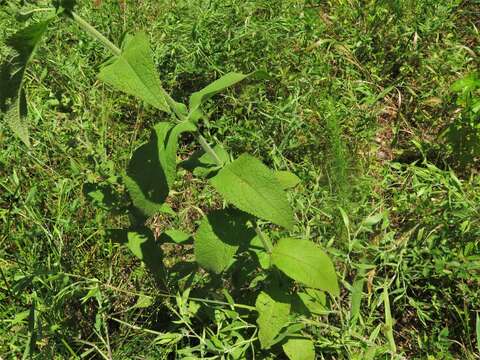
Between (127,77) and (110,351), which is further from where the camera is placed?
(110,351)

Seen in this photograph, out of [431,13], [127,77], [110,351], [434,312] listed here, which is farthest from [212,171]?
[431,13]

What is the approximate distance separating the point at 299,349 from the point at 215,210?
0.61m

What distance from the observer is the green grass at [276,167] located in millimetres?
2053

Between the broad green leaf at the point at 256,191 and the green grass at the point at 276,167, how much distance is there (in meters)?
0.52

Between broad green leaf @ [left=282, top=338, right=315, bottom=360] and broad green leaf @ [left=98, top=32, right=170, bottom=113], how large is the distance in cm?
102

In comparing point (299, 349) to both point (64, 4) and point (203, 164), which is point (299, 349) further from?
point (64, 4)

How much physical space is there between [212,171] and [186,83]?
1.63 metres

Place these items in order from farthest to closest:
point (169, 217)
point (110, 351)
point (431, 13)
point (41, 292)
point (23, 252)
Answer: point (431, 13) → point (169, 217) → point (23, 252) → point (41, 292) → point (110, 351)

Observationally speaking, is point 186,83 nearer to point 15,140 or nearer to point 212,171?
point 15,140

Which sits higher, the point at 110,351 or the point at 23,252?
the point at 23,252

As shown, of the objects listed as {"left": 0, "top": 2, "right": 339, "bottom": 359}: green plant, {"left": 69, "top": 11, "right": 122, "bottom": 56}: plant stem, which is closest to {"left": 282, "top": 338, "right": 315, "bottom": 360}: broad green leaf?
{"left": 0, "top": 2, "right": 339, "bottom": 359}: green plant

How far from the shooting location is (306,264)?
1.74 meters

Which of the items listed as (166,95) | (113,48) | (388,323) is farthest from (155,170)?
(388,323)

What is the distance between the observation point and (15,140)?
2.67 meters
